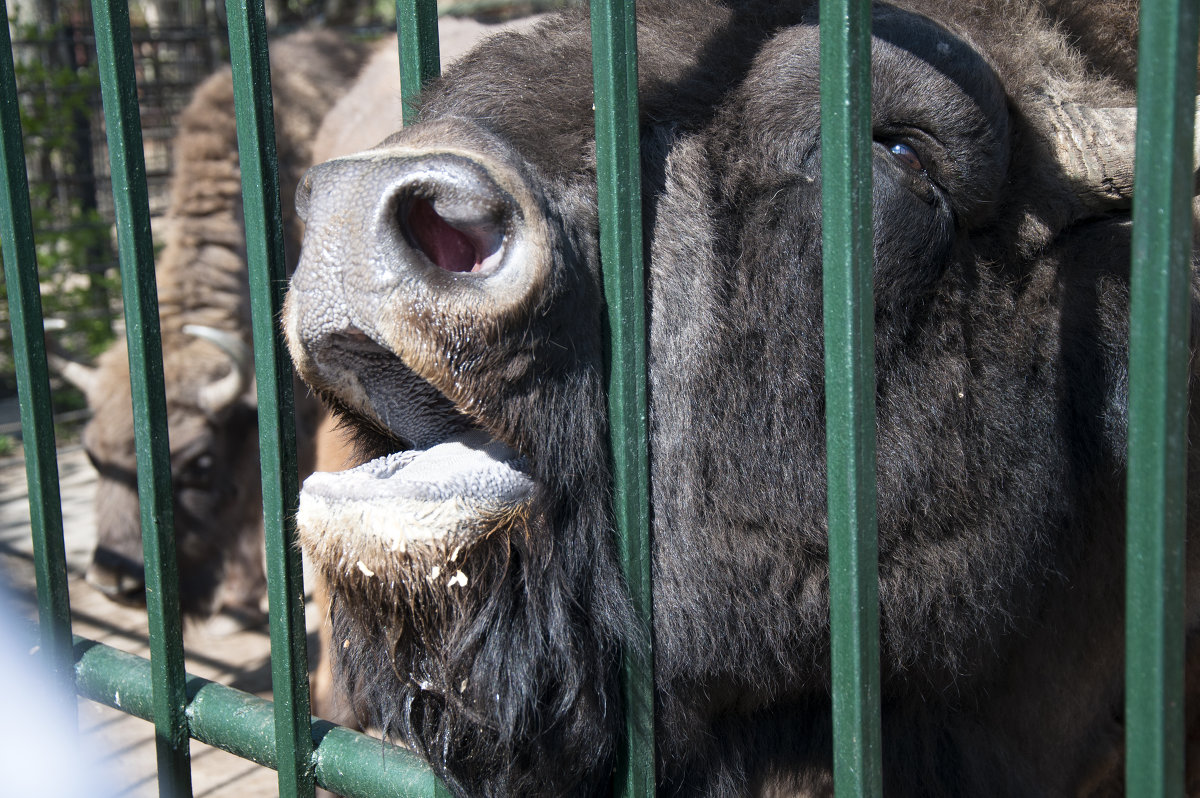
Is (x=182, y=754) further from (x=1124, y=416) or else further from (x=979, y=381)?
(x=1124, y=416)

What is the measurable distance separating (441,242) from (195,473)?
15.5 feet

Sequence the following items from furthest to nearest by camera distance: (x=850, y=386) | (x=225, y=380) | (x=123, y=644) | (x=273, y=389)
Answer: (x=225, y=380) → (x=123, y=644) → (x=273, y=389) → (x=850, y=386)

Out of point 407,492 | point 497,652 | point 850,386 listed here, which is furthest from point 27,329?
point 850,386

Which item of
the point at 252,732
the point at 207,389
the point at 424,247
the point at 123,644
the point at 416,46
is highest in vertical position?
the point at 416,46

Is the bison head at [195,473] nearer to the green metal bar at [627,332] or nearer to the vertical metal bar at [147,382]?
the vertical metal bar at [147,382]

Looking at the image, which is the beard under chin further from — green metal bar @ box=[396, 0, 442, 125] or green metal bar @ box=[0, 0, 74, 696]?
green metal bar @ box=[0, 0, 74, 696]

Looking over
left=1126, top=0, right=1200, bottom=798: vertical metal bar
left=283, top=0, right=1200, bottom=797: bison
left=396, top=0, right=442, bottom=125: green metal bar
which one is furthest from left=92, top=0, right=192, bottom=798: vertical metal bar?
left=1126, top=0, right=1200, bottom=798: vertical metal bar

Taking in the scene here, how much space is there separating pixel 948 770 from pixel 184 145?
18.4 feet

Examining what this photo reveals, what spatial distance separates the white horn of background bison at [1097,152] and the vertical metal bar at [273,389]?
132cm

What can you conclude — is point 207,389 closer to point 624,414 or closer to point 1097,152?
point 624,414

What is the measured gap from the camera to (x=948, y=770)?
201cm

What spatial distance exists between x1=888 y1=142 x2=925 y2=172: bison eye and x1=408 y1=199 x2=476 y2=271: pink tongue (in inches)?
28.5

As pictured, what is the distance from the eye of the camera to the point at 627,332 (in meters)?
1.37

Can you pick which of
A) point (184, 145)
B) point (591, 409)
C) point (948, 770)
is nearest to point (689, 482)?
point (591, 409)
